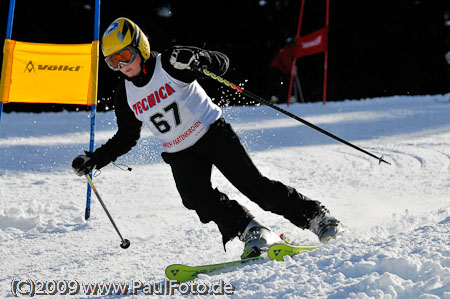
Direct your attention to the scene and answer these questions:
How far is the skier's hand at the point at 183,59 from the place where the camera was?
2.96 meters

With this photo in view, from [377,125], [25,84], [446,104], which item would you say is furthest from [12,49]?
[446,104]

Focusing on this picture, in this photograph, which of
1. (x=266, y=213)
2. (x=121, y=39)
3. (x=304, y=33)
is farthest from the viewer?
(x=304, y=33)

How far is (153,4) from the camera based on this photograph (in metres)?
15.4

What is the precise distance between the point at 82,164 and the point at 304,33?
1445 cm

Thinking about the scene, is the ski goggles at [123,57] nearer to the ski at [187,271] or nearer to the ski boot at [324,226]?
the ski at [187,271]

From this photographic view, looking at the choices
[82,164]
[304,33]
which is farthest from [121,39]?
[304,33]

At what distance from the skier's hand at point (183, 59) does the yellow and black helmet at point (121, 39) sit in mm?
255

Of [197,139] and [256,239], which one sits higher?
[197,139]

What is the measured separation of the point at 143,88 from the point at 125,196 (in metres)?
2.14

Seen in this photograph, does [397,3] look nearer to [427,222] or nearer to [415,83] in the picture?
[415,83]

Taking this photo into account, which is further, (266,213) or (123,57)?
(266,213)

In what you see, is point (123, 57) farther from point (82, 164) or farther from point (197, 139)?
point (82, 164)

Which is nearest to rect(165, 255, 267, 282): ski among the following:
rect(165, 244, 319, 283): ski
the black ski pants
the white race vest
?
rect(165, 244, 319, 283): ski

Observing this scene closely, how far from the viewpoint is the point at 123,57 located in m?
3.07
